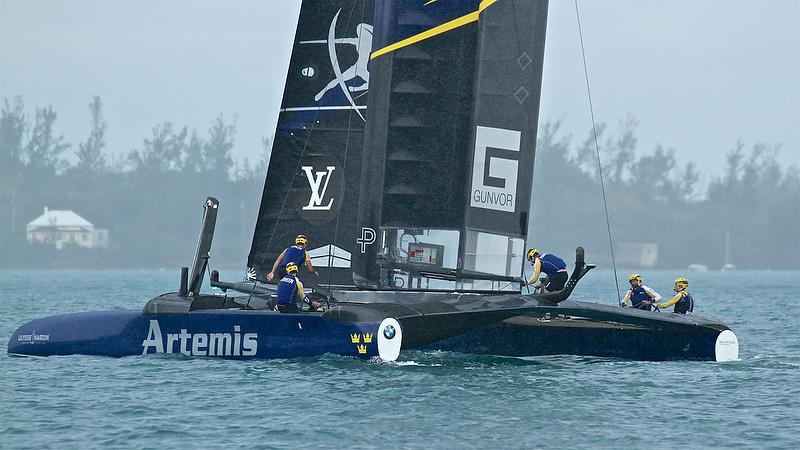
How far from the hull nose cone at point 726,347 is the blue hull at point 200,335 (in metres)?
4.33

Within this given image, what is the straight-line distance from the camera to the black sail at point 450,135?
1694 cm

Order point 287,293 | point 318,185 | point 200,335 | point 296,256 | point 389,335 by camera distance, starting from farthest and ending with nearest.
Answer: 1. point 318,185
2. point 296,256
3. point 200,335
4. point 287,293
5. point 389,335

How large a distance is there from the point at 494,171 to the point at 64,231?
11440 cm

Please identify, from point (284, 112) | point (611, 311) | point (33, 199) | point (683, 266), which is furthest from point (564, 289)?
point (683, 266)

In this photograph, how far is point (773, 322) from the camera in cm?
2995

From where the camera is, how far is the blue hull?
1595cm

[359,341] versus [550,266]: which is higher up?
[550,266]

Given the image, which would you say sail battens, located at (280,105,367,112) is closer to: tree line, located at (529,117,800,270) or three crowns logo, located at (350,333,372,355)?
three crowns logo, located at (350,333,372,355)

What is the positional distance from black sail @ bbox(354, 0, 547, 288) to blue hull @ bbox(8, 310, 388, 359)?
1.50 metres

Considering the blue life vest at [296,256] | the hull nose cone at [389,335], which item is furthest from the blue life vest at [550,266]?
the blue life vest at [296,256]

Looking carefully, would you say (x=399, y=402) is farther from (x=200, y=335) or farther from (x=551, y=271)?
(x=200, y=335)

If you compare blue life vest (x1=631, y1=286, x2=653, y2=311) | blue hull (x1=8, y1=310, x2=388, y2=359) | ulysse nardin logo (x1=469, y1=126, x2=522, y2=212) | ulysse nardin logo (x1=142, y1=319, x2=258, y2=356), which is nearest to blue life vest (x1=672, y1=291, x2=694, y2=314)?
blue life vest (x1=631, y1=286, x2=653, y2=311)

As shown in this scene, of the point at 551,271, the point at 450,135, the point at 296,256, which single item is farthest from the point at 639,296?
the point at 296,256

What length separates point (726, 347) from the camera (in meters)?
16.5
